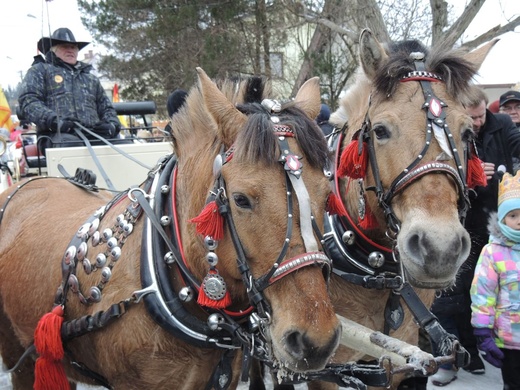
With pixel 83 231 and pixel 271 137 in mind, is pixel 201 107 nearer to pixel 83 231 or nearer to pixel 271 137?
pixel 271 137

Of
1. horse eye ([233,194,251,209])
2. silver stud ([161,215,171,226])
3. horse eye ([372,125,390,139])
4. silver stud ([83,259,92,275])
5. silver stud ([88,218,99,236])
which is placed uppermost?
horse eye ([372,125,390,139])

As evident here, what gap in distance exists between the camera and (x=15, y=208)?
3.11 m

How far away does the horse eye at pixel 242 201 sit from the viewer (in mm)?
1702

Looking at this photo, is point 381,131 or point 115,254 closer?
point 115,254

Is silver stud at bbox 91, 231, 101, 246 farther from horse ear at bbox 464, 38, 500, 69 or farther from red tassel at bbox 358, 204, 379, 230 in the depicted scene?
horse ear at bbox 464, 38, 500, 69

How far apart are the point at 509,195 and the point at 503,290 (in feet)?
2.28

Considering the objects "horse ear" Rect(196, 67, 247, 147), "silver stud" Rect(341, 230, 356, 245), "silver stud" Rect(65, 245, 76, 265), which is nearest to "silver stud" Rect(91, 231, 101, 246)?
"silver stud" Rect(65, 245, 76, 265)

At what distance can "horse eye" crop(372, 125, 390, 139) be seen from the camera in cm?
229

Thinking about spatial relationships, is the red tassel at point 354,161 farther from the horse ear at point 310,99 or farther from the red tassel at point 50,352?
the red tassel at point 50,352

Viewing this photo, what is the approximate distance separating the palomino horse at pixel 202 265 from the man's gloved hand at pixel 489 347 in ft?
6.20

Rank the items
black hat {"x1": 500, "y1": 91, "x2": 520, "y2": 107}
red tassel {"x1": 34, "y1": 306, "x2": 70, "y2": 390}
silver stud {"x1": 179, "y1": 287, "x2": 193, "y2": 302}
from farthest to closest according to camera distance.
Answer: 1. black hat {"x1": 500, "y1": 91, "x2": 520, "y2": 107}
2. red tassel {"x1": 34, "y1": 306, "x2": 70, "y2": 390}
3. silver stud {"x1": 179, "y1": 287, "x2": 193, "y2": 302}

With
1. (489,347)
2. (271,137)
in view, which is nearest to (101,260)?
(271,137)

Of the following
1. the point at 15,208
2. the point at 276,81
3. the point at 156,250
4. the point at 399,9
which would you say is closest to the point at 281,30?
the point at 276,81

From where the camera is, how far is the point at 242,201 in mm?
1711
